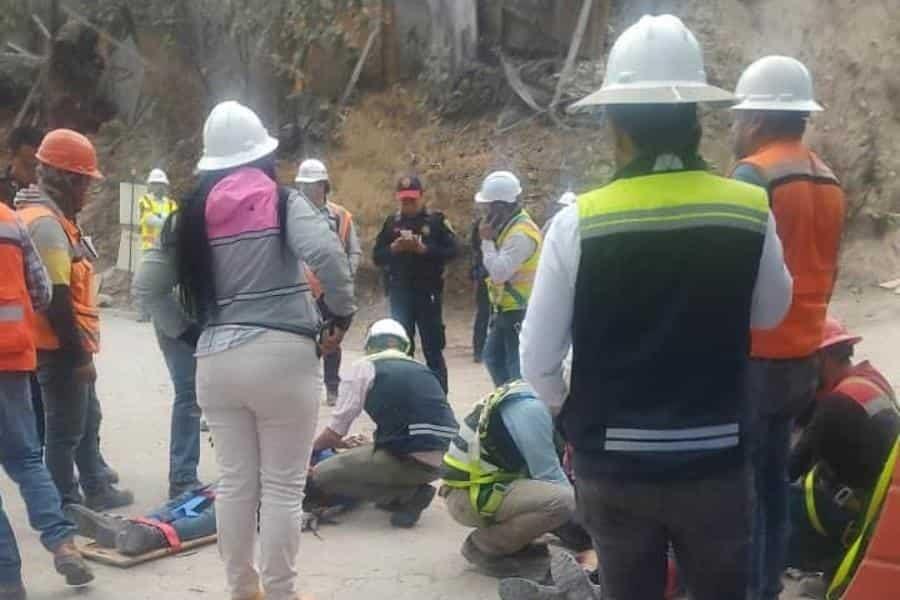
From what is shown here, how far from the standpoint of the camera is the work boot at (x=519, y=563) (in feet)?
18.0

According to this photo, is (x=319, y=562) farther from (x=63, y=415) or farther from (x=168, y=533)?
(x=63, y=415)

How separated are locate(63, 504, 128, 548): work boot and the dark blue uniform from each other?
12.6 ft

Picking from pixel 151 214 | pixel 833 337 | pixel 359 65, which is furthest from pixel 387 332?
pixel 359 65

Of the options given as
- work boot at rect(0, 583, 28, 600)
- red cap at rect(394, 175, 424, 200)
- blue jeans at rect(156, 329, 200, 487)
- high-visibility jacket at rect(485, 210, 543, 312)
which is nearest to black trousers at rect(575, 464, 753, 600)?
work boot at rect(0, 583, 28, 600)

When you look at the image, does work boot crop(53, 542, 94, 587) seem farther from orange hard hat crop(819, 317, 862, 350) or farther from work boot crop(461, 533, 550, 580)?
orange hard hat crop(819, 317, 862, 350)

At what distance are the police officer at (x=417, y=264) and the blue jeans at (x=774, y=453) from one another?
5257mm

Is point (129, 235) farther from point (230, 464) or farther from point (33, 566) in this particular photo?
point (230, 464)

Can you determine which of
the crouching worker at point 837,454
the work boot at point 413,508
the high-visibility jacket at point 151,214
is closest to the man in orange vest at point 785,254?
the crouching worker at point 837,454

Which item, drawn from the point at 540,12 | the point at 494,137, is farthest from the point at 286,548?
the point at 540,12

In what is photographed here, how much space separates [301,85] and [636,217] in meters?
16.5

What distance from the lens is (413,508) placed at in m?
6.46

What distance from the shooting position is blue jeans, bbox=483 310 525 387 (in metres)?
8.60

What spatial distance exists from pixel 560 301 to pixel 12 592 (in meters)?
3.13

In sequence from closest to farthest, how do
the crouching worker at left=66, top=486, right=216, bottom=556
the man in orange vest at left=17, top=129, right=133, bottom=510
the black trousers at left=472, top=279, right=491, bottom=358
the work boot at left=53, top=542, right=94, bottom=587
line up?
the work boot at left=53, top=542, right=94, bottom=587, the man in orange vest at left=17, top=129, right=133, bottom=510, the crouching worker at left=66, top=486, right=216, bottom=556, the black trousers at left=472, top=279, right=491, bottom=358
